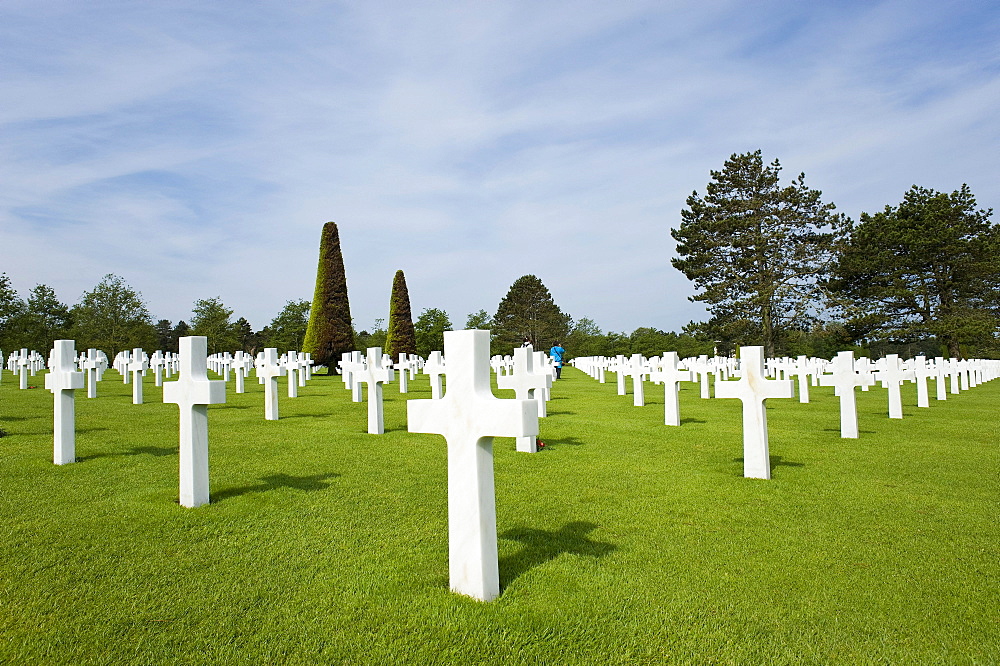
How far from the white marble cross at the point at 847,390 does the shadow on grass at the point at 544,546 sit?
19.5 feet

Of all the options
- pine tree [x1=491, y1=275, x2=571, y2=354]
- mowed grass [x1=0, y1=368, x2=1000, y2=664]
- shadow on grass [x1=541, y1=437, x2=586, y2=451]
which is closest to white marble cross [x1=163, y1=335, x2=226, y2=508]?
mowed grass [x1=0, y1=368, x2=1000, y2=664]

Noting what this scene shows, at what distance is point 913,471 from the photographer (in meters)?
6.36

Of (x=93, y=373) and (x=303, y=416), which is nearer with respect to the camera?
(x=303, y=416)

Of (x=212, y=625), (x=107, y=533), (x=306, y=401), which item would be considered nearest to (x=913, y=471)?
(x=212, y=625)

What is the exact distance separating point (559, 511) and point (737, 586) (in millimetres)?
1715

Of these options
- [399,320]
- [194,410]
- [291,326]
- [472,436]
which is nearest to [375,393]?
[194,410]

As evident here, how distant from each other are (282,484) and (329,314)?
3009cm

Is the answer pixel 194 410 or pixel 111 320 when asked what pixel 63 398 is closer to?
pixel 194 410

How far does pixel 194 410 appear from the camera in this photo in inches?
210

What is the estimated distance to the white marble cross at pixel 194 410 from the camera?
5.02 metres

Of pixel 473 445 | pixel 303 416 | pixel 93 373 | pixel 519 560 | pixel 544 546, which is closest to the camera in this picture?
pixel 473 445

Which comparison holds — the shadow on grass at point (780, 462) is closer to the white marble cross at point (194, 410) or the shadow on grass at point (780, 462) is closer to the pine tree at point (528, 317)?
the white marble cross at point (194, 410)

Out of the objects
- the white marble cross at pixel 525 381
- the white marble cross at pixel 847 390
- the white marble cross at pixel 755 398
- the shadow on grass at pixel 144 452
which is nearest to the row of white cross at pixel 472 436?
the white marble cross at pixel 755 398

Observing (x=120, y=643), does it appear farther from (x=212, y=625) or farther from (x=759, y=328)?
(x=759, y=328)
